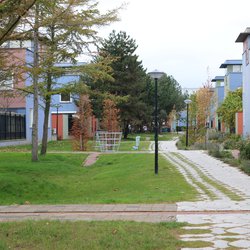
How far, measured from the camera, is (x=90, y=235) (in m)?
7.09

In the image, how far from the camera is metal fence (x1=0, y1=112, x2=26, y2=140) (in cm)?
3738

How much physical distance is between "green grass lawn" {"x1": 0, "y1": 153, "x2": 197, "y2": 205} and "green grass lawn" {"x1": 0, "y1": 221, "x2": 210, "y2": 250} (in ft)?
11.3

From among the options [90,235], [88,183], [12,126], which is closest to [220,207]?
[90,235]

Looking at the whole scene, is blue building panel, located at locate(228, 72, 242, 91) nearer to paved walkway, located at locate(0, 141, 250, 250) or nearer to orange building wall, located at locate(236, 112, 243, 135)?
orange building wall, located at locate(236, 112, 243, 135)

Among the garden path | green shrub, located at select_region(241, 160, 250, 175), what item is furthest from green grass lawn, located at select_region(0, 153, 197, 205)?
green shrub, located at select_region(241, 160, 250, 175)

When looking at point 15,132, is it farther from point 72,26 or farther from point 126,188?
point 126,188

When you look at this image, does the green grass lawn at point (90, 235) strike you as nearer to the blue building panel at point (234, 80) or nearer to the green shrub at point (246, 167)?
the green shrub at point (246, 167)

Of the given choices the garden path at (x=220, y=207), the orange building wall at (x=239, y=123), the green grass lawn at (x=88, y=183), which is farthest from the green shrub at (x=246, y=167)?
the orange building wall at (x=239, y=123)

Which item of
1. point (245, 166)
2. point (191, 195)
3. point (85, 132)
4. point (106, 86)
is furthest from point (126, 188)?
point (106, 86)

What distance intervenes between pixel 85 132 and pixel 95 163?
24.3 feet

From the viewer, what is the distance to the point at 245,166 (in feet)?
60.2

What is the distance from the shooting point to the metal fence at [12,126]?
37381 mm

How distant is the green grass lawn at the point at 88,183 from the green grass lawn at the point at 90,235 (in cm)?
344

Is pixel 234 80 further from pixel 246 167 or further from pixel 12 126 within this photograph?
pixel 246 167
